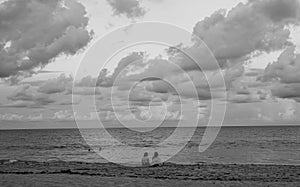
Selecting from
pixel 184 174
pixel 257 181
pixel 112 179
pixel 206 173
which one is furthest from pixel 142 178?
pixel 257 181

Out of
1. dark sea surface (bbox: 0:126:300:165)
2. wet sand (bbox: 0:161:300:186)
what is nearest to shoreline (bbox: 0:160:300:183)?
wet sand (bbox: 0:161:300:186)

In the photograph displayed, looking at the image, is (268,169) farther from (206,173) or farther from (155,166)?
(155,166)

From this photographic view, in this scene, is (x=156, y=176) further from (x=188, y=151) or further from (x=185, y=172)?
(x=188, y=151)

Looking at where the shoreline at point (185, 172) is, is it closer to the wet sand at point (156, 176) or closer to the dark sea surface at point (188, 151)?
the wet sand at point (156, 176)

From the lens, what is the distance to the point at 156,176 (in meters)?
29.2

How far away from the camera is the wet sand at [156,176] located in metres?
26.1

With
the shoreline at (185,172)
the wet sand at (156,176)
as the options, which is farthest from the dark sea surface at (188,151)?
the wet sand at (156,176)

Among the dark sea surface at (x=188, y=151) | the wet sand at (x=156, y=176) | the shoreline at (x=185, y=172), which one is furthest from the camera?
the dark sea surface at (x=188, y=151)

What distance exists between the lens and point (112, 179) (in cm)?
2770

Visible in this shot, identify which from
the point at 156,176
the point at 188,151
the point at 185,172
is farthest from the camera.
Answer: the point at 188,151

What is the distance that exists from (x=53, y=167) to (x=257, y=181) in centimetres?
1898

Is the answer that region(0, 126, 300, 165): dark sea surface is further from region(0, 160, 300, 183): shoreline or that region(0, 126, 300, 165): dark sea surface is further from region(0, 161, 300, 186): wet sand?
region(0, 161, 300, 186): wet sand

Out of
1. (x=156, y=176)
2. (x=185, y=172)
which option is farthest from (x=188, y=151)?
(x=156, y=176)

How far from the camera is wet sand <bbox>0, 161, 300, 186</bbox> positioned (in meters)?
26.1
